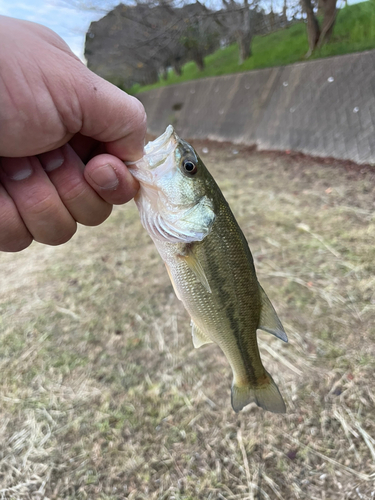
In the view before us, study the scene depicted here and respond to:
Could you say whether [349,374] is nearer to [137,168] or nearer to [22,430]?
[137,168]

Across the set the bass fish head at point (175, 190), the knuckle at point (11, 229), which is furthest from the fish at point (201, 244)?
the knuckle at point (11, 229)

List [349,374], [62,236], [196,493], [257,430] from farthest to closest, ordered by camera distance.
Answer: [349,374] < [257,430] < [196,493] < [62,236]

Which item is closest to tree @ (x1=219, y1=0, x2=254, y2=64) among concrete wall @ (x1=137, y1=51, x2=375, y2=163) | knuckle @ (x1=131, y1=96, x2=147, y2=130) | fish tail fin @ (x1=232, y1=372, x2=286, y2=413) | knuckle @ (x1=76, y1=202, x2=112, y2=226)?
concrete wall @ (x1=137, y1=51, x2=375, y2=163)

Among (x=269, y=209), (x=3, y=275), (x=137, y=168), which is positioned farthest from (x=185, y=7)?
(x=137, y=168)

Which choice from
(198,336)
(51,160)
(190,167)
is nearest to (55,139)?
(51,160)

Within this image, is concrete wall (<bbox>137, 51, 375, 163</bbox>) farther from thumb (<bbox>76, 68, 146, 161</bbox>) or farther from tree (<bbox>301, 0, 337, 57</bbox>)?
thumb (<bbox>76, 68, 146, 161</bbox>)

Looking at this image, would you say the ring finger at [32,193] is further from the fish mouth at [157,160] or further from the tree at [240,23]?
the tree at [240,23]
